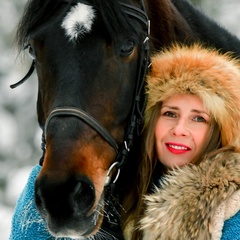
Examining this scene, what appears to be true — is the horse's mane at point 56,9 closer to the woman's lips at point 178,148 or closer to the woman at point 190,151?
the woman at point 190,151

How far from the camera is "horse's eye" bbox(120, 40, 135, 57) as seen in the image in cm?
277

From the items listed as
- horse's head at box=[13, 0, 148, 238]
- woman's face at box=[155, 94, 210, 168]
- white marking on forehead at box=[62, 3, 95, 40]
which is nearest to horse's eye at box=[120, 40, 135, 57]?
horse's head at box=[13, 0, 148, 238]

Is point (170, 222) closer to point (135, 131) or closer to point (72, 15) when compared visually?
point (135, 131)

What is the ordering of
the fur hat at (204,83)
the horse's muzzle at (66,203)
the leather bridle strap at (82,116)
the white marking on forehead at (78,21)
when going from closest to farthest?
the horse's muzzle at (66,203)
the leather bridle strap at (82,116)
the white marking on forehead at (78,21)
the fur hat at (204,83)

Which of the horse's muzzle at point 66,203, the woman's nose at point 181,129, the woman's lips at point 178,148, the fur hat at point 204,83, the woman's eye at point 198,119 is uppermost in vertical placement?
the fur hat at point 204,83

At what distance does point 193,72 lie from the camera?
113 inches

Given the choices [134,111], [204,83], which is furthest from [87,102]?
[204,83]

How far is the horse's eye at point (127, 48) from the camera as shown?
2771 mm

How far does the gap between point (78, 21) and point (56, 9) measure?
18 cm

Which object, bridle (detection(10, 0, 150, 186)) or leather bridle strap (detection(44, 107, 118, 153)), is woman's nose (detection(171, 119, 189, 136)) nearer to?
bridle (detection(10, 0, 150, 186))

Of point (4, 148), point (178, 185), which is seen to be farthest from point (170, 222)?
point (4, 148)

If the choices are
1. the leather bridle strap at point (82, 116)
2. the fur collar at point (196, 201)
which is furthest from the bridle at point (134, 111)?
the fur collar at point (196, 201)

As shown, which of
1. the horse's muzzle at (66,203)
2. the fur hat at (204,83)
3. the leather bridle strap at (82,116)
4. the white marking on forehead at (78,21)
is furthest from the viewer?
the fur hat at (204,83)

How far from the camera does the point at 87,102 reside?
2.63m
